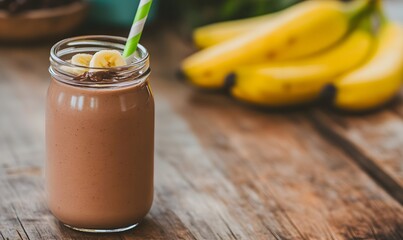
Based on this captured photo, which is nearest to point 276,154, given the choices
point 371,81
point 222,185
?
point 222,185

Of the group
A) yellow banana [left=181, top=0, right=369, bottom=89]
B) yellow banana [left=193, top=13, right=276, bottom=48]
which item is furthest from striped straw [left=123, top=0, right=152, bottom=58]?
yellow banana [left=193, top=13, right=276, bottom=48]

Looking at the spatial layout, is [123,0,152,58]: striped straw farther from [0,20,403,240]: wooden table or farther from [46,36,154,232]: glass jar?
[0,20,403,240]: wooden table

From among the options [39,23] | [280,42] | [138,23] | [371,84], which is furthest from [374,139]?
[39,23]

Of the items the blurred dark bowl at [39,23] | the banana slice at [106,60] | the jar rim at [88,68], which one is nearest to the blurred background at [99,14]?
the blurred dark bowl at [39,23]

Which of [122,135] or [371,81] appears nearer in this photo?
[122,135]

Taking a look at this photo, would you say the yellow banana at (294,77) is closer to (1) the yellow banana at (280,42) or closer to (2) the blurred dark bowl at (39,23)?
(1) the yellow banana at (280,42)

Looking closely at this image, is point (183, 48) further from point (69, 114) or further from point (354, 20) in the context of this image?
point (69, 114)
